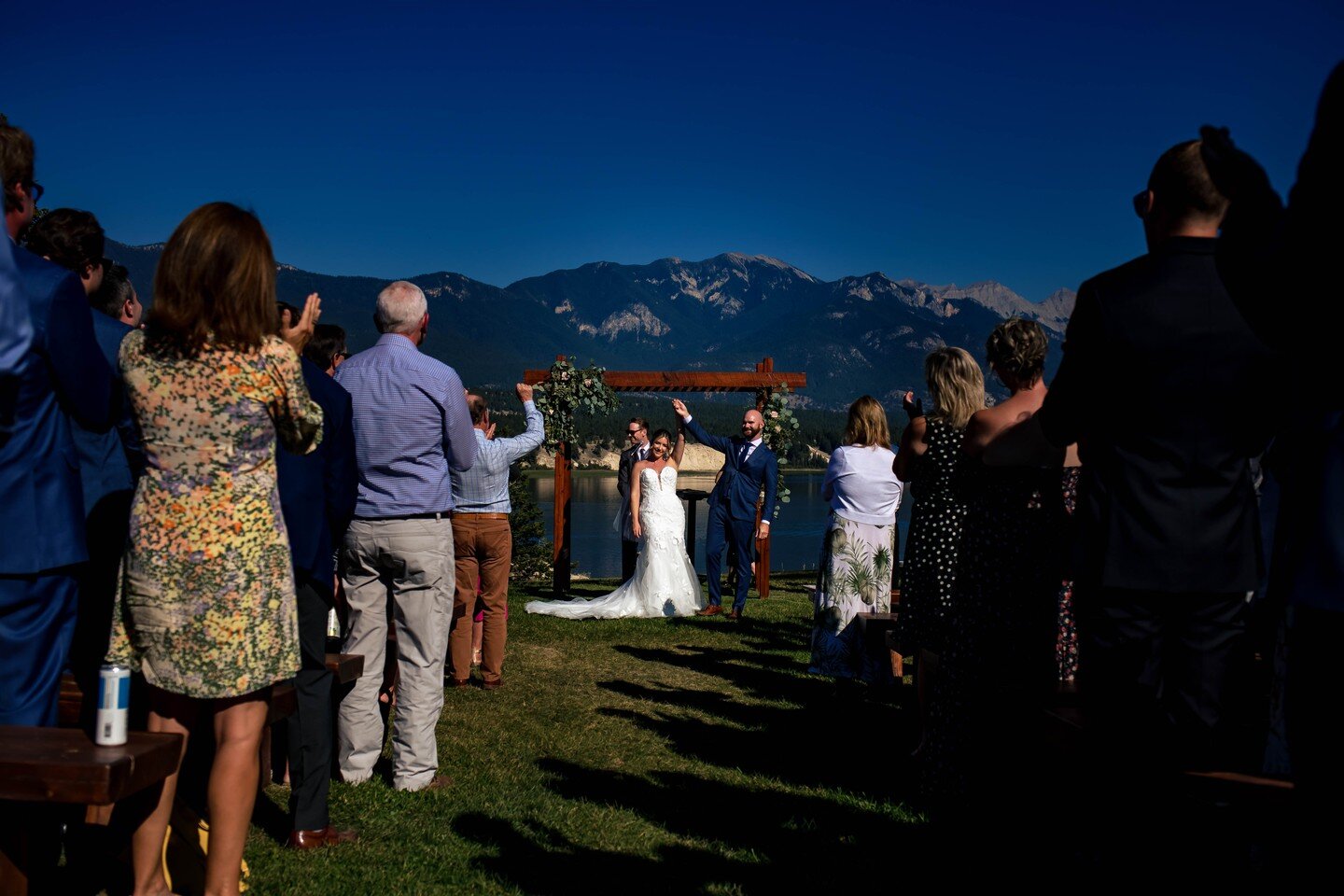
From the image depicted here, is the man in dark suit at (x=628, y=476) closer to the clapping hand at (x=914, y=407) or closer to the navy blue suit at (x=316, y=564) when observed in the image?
the clapping hand at (x=914, y=407)

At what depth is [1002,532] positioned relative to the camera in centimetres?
375

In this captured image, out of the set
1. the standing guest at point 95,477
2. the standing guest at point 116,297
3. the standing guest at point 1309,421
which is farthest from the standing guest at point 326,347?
the standing guest at point 1309,421

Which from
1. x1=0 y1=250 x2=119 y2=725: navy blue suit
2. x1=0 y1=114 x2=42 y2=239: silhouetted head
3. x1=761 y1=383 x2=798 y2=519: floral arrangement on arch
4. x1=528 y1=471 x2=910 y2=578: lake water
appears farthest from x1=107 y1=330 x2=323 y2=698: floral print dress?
x1=528 y1=471 x2=910 y2=578: lake water

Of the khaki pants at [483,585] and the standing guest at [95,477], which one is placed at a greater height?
the standing guest at [95,477]

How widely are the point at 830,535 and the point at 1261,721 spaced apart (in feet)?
13.0

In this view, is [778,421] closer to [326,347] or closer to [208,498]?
[326,347]

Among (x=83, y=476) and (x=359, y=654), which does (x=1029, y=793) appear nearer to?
(x=359, y=654)

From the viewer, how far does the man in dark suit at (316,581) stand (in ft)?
12.8

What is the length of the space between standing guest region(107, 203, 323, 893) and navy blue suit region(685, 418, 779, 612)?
8.81 m

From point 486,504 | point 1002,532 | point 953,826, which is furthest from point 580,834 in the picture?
point 486,504

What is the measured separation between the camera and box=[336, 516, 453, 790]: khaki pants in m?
4.74

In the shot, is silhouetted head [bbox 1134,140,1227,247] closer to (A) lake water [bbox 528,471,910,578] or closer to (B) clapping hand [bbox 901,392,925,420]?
(B) clapping hand [bbox 901,392,925,420]

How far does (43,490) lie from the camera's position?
2.81m

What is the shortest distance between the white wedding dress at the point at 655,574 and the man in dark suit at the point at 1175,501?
9.23m
